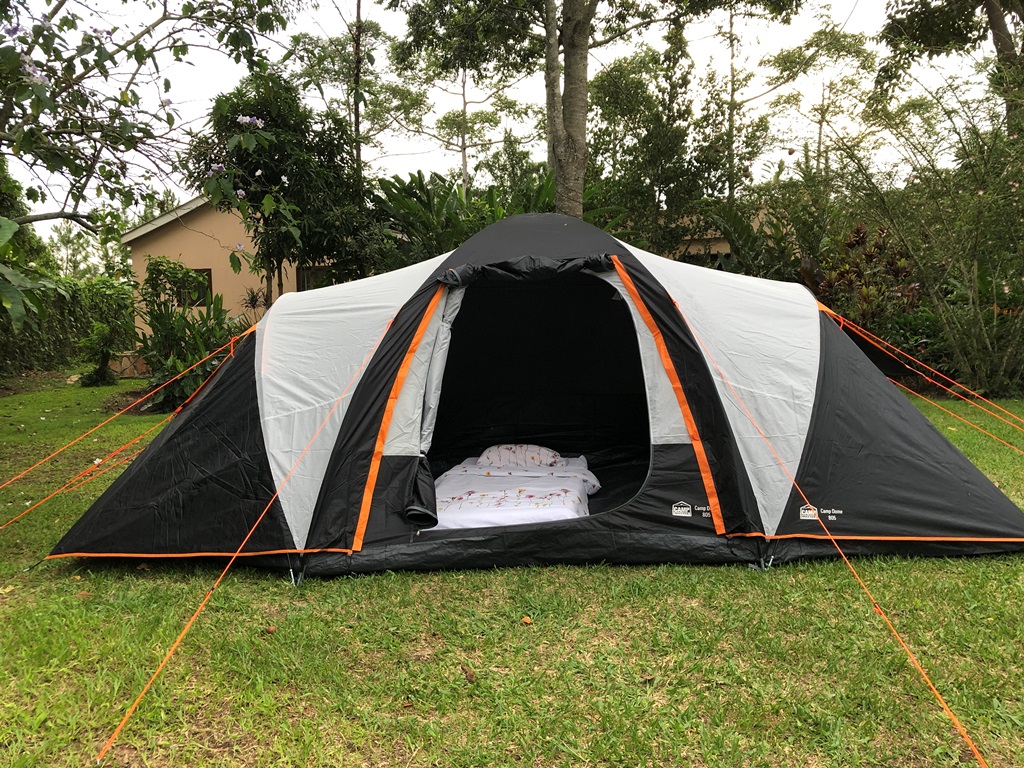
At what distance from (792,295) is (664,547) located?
4.98 feet

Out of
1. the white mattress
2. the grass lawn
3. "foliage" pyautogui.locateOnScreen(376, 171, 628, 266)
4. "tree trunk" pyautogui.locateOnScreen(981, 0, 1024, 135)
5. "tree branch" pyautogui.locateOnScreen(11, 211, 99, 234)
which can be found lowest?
the grass lawn

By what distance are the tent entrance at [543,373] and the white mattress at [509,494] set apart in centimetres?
58

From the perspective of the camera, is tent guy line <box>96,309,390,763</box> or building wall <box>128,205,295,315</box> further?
building wall <box>128,205,295,315</box>

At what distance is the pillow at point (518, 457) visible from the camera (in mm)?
4902

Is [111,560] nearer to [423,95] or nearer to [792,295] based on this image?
[792,295]

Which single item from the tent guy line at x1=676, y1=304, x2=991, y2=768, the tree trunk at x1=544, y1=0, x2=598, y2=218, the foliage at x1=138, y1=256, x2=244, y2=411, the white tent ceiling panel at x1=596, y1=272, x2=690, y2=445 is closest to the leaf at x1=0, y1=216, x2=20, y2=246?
the white tent ceiling panel at x1=596, y1=272, x2=690, y2=445

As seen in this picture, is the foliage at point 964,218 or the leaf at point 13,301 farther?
the foliage at point 964,218

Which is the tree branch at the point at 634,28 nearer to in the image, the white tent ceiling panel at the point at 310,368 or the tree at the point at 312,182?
the tree at the point at 312,182

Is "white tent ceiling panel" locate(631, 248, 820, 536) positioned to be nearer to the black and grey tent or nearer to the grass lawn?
the black and grey tent

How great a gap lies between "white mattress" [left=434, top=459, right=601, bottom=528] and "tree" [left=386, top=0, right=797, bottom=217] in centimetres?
434

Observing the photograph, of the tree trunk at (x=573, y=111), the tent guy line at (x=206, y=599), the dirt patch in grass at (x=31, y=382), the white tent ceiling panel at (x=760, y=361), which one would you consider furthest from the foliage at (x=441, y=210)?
the dirt patch in grass at (x=31, y=382)

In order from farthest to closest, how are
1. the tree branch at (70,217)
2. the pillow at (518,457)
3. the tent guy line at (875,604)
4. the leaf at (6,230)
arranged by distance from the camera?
the pillow at (518,457) < the tree branch at (70,217) < the tent guy line at (875,604) < the leaf at (6,230)

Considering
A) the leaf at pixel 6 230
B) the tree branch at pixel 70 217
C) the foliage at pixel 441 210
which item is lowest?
the leaf at pixel 6 230

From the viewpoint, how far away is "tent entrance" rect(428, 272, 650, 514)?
5.42 meters
